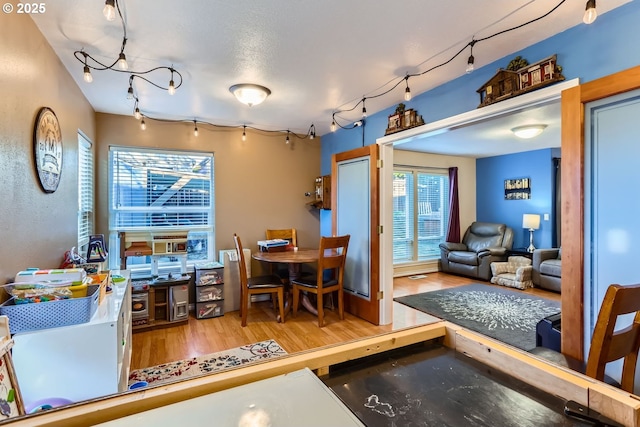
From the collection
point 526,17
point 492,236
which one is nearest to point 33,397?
point 526,17

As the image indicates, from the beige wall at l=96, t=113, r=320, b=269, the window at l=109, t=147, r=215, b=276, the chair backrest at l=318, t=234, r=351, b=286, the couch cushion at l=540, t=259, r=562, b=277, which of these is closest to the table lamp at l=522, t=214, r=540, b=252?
the couch cushion at l=540, t=259, r=562, b=277

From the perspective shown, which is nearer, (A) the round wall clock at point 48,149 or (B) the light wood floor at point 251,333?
(A) the round wall clock at point 48,149

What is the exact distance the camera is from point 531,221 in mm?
5617

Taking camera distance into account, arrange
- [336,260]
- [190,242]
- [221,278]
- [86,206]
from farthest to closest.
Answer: [190,242], [221,278], [336,260], [86,206]

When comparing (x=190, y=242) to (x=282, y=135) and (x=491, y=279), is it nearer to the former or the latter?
(x=282, y=135)

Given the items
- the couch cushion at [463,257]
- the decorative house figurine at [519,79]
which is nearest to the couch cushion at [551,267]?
the couch cushion at [463,257]

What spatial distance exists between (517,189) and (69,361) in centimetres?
698

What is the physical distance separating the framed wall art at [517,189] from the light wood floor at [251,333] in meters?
3.76

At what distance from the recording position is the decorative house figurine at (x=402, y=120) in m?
2.95

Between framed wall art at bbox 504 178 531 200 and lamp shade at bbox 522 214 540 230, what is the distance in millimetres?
472

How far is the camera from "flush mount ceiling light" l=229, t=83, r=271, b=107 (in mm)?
2750

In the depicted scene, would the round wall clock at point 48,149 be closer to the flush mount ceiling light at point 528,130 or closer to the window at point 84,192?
the window at point 84,192

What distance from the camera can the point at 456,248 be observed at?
Result: 613cm

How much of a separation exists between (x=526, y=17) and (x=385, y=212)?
6.66 ft
